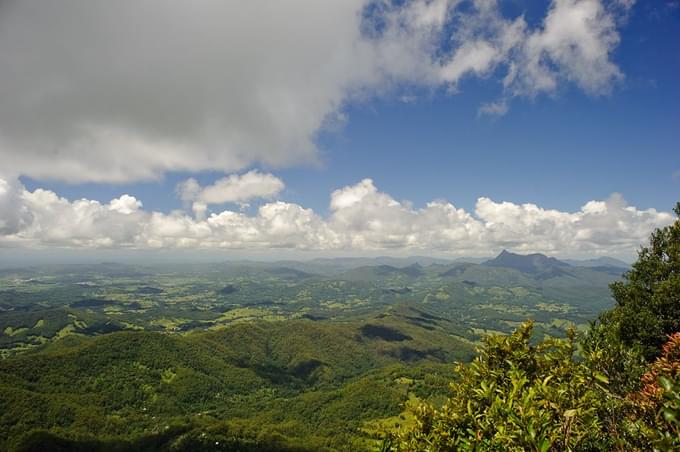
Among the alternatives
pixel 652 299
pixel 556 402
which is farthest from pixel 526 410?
pixel 652 299

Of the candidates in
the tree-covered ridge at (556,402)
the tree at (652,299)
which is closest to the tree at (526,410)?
the tree-covered ridge at (556,402)

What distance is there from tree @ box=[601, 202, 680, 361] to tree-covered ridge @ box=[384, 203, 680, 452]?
17.5m

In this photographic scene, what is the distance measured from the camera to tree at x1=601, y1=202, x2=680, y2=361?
27641mm

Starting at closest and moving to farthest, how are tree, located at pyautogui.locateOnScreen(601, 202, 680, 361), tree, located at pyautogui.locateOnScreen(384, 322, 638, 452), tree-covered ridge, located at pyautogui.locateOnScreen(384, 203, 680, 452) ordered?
tree-covered ridge, located at pyautogui.locateOnScreen(384, 203, 680, 452)
tree, located at pyautogui.locateOnScreen(384, 322, 638, 452)
tree, located at pyautogui.locateOnScreen(601, 202, 680, 361)

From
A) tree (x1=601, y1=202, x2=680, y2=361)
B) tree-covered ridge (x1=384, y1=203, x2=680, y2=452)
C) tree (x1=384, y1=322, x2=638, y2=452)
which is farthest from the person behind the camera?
tree (x1=601, y1=202, x2=680, y2=361)

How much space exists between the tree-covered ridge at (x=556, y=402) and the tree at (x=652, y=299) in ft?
57.5

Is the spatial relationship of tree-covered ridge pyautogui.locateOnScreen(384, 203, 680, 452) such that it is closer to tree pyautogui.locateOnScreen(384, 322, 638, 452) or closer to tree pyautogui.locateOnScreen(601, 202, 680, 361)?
tree pyautogui.locateOnScreen(384, 322, 638, 452)

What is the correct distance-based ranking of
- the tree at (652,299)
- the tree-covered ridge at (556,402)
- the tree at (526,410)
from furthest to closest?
the tree at (652,299)
the tree at (526,410)
the tree-covered ridge at (556,402)

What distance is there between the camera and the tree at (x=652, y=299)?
27641 mm

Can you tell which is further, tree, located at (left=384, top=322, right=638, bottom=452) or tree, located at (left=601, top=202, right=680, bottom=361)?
tree, located at (left=601, top=202, right=680, bottom=361)

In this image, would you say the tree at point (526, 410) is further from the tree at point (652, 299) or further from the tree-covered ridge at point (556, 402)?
the tree at point (652, 299)

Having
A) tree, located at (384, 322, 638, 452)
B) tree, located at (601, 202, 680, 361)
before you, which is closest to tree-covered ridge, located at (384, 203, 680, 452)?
tree, located at (384, 322, 638, 452)

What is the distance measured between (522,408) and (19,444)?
194747 mm

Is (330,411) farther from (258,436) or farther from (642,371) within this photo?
(642,371)
